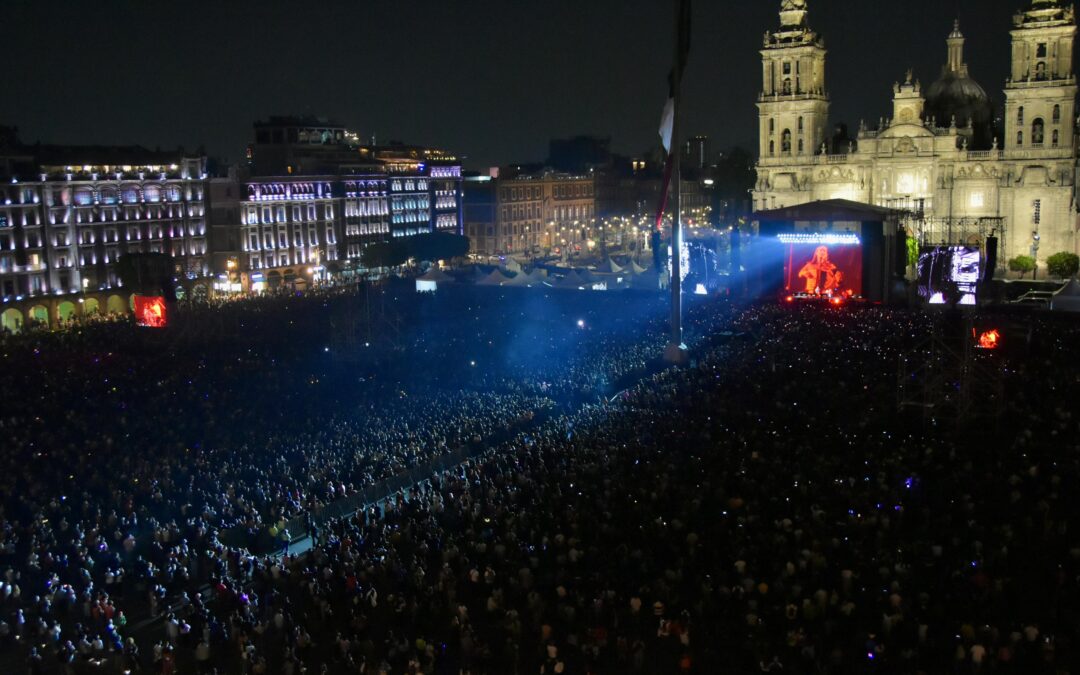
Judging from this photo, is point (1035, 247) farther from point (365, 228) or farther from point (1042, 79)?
point (365, 228)

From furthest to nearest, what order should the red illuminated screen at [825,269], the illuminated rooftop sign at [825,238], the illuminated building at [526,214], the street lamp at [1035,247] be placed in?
the illuminated building at [526,214], the street lamp at [1035,247], the red illuminated screen at [825,269], the illuminated rooftop sign at [825,238]

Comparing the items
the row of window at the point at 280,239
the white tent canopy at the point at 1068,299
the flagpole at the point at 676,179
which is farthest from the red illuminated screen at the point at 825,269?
the row of window at the point at 280,239

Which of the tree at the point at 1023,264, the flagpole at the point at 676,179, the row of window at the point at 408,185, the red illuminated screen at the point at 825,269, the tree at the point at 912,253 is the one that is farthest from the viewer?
the row of window at the point at 408,185

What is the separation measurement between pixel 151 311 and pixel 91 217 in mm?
20062

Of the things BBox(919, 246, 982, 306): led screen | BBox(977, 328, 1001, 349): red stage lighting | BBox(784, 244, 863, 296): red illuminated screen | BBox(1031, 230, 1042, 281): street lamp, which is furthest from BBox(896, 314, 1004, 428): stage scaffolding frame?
BBox(1031, 230, 1042, 281): street lamp

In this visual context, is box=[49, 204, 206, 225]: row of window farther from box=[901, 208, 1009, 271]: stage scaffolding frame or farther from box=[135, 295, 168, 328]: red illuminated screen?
box=[901, 208, 1009, 271]: stage scaffolding frame

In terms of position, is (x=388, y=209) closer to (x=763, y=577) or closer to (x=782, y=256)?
(x=782, y=256)

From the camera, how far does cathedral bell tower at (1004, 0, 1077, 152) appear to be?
194 ft

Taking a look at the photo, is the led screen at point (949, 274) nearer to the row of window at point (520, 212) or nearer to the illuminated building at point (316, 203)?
→ the illuminated building at point (316, 203)

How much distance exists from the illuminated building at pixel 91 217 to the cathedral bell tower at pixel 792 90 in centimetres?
3927

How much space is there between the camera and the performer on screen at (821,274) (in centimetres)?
4809

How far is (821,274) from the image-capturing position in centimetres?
4844

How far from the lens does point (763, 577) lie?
15.2 meters

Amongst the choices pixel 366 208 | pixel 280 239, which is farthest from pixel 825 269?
pixel 366 208
